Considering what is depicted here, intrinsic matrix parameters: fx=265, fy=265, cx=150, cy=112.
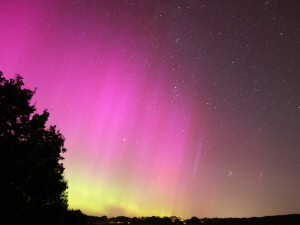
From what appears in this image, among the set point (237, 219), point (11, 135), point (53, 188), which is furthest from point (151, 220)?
point (11, 135)

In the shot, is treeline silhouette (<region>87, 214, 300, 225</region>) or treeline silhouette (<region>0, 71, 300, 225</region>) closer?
treeline silhouette (<region>0, 71, 300, 225</region>)

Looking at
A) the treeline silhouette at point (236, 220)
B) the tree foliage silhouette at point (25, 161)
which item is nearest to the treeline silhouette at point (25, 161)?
the tree foliage silhouette at point (25, 161)

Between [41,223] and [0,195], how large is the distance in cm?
336

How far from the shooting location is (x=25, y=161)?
1506cm

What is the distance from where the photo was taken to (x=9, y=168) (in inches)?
569

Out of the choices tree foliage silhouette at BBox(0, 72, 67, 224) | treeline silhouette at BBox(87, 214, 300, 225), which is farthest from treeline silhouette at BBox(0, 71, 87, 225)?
treeline silhouette at BBox(87, 214, 300, 225)

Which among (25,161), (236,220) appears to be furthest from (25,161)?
(236,220)

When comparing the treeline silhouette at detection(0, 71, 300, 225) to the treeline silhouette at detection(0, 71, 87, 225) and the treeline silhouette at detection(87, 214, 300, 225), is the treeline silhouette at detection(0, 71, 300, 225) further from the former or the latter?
the treeline silhouette at detection(87, 214, 300, 225)

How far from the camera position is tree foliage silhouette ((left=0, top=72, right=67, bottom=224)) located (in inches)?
574

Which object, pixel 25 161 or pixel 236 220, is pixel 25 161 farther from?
pixel 236 220

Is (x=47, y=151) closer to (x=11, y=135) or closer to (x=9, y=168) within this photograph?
(x=11, y=135)

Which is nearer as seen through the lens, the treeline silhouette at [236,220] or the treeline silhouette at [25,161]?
the treeline silhouette at [25,161]

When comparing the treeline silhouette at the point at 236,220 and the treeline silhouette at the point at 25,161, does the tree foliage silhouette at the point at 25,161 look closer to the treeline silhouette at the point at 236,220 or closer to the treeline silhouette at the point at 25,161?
the treeline silhouette at the point at 25,161

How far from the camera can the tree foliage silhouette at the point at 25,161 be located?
14.6 metres
